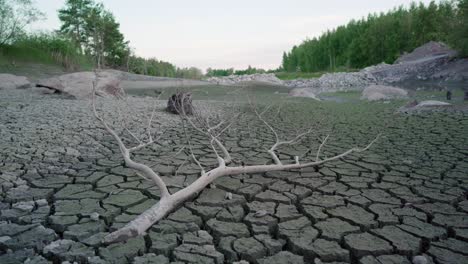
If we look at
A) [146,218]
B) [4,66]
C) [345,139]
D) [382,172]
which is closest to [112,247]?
[146,218]

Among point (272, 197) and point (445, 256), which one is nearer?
point (445, 256)

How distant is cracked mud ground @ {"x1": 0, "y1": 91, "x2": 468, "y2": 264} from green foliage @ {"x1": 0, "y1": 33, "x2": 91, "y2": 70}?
1836 centimetres

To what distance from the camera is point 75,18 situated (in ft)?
108

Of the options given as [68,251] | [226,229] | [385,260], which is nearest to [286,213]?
[226,229]

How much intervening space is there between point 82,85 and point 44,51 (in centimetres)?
1452

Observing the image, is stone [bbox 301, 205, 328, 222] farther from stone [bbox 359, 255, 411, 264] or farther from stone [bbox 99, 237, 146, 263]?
stone [bbox 99, 237, 146, 263]

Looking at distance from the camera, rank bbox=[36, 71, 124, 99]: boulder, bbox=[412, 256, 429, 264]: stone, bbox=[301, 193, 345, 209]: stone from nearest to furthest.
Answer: bbox=[412, 256, 429, 264]: stone < bbox=[301, 193, 345, 209]: stone < bbox=[36, 71, 124, 99]: boulder

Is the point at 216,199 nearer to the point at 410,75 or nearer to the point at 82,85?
the point at 82,85

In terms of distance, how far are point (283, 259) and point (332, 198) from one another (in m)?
0.93

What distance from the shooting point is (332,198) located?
237cm

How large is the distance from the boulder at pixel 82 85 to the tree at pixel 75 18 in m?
27.1

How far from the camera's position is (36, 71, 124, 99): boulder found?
339 inches

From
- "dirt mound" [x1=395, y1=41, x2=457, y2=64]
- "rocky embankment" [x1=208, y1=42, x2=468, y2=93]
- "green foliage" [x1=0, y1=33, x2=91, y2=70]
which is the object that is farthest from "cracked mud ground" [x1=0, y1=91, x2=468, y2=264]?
"dirt mound" [x1=395, y1=41, x2=457, y2=64]

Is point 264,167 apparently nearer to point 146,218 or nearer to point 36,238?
point 146,218
